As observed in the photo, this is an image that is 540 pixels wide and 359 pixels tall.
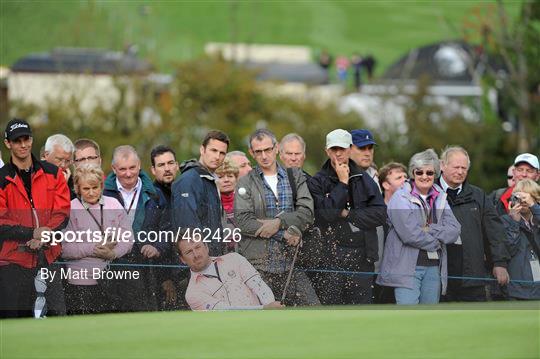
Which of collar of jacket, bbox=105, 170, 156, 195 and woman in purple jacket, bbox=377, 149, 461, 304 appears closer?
woman in purple jacket, bbox=377, 149, 461, 304

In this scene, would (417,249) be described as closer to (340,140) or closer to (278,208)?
(340,140)

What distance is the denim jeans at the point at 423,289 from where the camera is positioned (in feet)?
38.1

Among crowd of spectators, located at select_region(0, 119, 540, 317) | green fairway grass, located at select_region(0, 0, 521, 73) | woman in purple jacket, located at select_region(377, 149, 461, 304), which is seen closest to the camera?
crowd of spectators, located at select_region(0, 119, 540, 317)

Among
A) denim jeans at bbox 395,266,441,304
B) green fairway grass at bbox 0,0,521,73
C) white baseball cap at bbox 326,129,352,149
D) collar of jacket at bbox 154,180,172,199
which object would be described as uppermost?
green fairway grass at bbox 0,0,521,73

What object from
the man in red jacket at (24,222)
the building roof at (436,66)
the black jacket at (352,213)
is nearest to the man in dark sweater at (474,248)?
the black jacket at (352,213)

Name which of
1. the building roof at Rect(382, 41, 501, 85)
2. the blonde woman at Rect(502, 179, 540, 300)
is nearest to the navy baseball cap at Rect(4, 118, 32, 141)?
the blonde woman at Rect(502, 179, 540, 300)

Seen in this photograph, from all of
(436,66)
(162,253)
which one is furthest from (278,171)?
(436,66)

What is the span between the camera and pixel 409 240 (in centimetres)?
1161

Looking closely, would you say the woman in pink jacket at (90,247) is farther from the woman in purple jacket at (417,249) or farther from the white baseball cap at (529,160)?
the white baseball cap at (529,160)

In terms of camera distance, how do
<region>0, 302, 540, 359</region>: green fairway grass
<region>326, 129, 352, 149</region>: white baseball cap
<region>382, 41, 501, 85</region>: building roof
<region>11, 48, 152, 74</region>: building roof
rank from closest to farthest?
<region>0, 302, 540, 359</region>: green fairway grass
<region>326, 129, 352, 149</region>: white baseball cap
<region>11, 48, 152, 74</region>: building roof
<region>382, 41, 501, 85</region>: building roof

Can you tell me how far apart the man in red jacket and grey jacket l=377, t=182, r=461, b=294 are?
2.88 meters

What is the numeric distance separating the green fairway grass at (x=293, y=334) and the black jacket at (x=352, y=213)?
1.98 ft

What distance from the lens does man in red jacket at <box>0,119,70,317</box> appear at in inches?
439

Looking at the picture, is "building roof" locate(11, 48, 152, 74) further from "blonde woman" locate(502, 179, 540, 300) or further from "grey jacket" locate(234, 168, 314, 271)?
"grey jacket" locate(234, 168, 314, 271)
